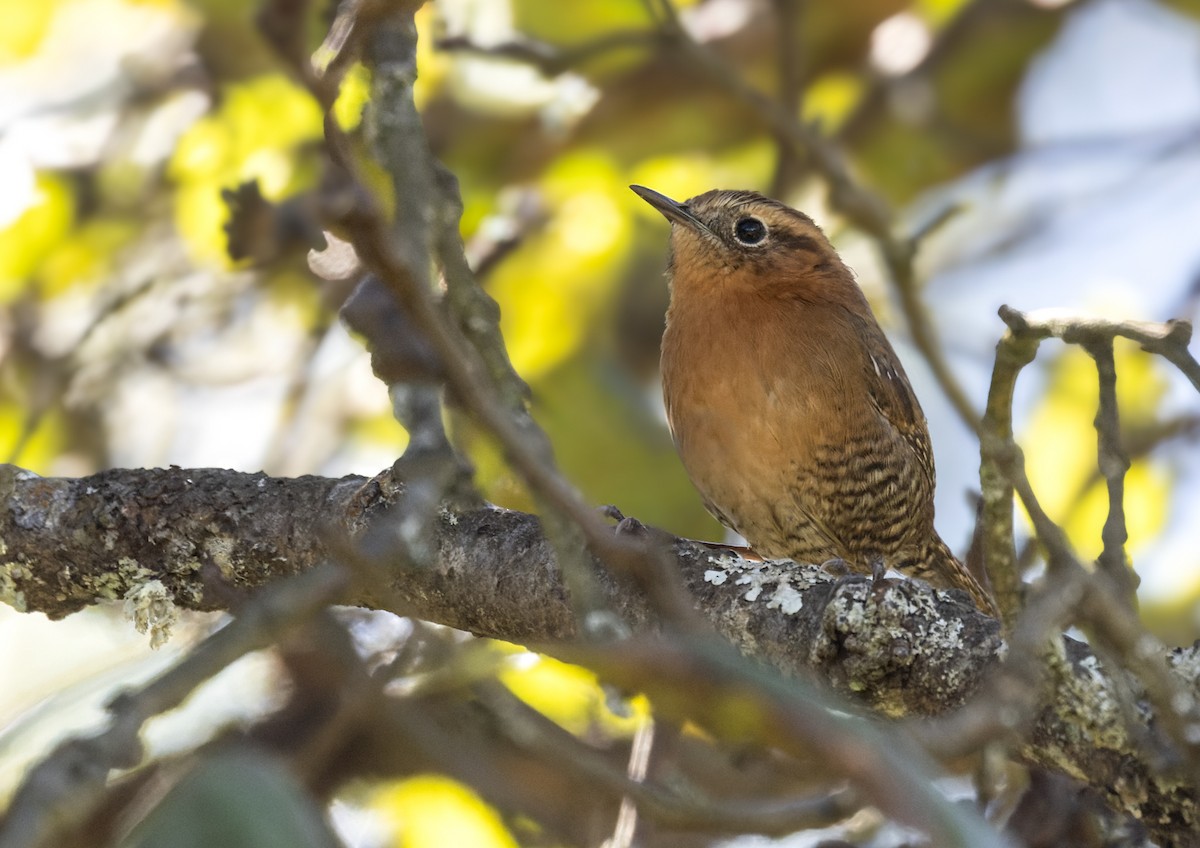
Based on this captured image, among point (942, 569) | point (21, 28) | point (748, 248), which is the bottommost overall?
point (942, 569)

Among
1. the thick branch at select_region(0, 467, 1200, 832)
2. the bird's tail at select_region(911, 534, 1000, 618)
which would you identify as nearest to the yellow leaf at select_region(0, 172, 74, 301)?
the thick branch at select_region(0, 467, 1200, 832)

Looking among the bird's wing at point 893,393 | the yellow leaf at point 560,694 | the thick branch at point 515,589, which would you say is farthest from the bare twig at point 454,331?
the bird's wing at point 893,393

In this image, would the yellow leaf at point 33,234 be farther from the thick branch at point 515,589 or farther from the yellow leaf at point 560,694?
the yellow leaf at point 560,694

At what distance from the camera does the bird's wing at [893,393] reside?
186 inches

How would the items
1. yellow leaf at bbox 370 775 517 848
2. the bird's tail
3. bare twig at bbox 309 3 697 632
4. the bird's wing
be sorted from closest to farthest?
1. bare twig at bbox 309 3 697 632
2. yellow leaf at bbox 370 775 517 848
3. the bird's wing
4. the bird's tail

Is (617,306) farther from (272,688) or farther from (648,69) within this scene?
(272,688)

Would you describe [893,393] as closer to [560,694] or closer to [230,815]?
[560,694]

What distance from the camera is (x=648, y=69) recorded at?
19.7ft

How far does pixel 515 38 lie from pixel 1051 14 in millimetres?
2511

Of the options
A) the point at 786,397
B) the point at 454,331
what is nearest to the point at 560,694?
the point at 786,397

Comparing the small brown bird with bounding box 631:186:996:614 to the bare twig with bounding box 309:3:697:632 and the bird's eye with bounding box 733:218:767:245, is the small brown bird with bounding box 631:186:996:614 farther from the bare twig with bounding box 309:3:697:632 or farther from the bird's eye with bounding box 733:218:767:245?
the bare twig with bounding box 309:3:697:632

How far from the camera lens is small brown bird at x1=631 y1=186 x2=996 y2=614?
4.49m

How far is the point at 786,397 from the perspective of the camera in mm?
4469

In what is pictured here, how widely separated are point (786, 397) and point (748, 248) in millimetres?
774
